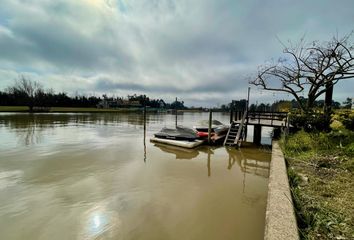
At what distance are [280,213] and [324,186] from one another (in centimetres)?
198

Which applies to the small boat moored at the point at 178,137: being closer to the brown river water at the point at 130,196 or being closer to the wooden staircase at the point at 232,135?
the wooden staircase at the point at 232,135

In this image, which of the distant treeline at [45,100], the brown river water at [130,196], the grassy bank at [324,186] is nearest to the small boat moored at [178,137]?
the brown river water at [130,196]

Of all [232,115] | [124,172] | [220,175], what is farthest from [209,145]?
[124,172]

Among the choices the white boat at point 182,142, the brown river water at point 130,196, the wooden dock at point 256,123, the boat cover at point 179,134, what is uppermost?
the wooden dock at point 256,123

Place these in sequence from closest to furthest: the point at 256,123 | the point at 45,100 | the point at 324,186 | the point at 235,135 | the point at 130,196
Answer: the point at 324,186, the point at 130,196, the point at 235,135, the point at 256,123, the point at 45,100

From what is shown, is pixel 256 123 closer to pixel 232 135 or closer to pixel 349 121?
pixel 232 135

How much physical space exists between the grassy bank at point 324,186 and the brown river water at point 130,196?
3.26ft

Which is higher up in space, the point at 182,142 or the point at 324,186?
the point at 324,186

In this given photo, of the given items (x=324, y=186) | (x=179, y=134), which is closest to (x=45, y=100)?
(x=179, y=134)

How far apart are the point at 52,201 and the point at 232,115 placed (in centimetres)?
1502

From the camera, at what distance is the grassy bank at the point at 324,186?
3.51 metres

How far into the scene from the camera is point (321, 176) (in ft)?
19.4

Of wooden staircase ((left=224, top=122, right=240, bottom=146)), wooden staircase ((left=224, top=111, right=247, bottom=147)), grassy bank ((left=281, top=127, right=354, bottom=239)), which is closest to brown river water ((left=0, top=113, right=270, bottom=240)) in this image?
grassy bank ((left=281, top=127, right=354, bottom=239))

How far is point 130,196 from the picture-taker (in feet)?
20.3
